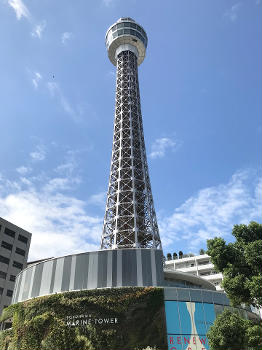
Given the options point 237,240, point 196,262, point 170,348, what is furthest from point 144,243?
point 237,240

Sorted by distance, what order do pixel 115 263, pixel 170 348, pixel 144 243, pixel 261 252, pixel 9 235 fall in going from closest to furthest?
pixel 261 252 → pixel 170 348 → pixel 115 263 → pixel 144 243 → pixel 9 235

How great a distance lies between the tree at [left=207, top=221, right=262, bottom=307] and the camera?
23.2m

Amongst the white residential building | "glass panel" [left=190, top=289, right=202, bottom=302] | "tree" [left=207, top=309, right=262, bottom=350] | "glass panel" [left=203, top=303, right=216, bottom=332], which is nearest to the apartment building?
the white residential building

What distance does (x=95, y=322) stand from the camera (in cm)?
3312

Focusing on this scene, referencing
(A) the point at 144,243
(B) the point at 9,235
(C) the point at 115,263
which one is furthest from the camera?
(B) the point at 9,235

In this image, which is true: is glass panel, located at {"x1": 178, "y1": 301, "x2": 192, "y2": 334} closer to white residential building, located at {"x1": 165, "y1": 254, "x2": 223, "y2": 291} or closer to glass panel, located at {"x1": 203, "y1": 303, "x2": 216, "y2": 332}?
glass panel, located at {"x1": 203, "y1": 303, "x2": 216, "y2": 332}

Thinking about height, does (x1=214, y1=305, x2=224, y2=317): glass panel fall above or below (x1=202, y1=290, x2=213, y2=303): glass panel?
below

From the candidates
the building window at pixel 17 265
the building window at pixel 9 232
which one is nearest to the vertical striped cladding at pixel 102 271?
the building window at pixel 17 265

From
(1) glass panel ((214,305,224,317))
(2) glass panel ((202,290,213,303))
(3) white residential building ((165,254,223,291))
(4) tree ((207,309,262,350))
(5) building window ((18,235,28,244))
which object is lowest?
(4) tree ((207,309,262,350))

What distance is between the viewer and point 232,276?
2441cm

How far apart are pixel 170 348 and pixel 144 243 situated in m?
34.1

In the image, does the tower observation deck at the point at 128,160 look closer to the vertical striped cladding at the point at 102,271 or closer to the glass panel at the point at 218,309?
the vertical striped cladding at the point at 102,271

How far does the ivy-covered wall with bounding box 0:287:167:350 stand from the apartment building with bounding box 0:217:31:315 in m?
32.7

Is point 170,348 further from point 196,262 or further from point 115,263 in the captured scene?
point 196,262
